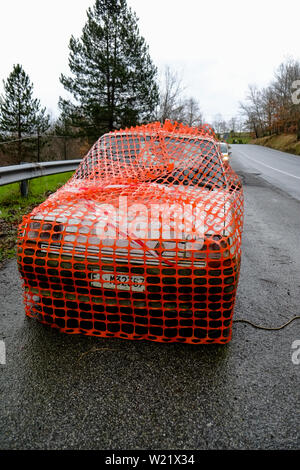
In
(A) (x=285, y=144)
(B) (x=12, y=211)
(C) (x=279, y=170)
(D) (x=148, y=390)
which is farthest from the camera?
(A) (x=285, y=144)

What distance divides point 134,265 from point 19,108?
23.7 metres

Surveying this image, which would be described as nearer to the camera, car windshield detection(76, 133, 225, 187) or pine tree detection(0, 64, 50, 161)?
car windshield detection(76, 133, 225, 187)

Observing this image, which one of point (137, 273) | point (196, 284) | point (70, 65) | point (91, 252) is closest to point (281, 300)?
point (196, 284)

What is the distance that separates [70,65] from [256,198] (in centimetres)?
1661

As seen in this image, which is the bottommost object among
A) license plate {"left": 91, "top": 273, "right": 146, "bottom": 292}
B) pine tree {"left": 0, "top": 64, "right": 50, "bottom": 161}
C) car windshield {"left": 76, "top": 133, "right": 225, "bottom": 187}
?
license plate {"left": 91, "top": 273, "right": 146, "bottom": 292}

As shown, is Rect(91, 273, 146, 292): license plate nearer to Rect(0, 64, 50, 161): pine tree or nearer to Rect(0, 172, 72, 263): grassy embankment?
Rect(0, 172, 72, 263): grassy embankment

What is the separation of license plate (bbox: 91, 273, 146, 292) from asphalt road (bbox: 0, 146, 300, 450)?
46 centimetres

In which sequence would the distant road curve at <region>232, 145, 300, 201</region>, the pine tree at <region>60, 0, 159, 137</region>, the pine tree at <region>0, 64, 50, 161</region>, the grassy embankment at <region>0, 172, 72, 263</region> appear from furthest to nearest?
the pine tree at <region>0, 64, 50, 161</region> < the pine tree at <region>60, 0, 159, 137</region> < the distant road curve at <region>232, 145, 300, 201</region> < the grassy embankment at <region>0, 172, 72, 263</region>

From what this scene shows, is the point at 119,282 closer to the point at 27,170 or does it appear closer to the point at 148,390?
the point at 148,390

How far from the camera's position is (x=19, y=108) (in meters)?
21.5

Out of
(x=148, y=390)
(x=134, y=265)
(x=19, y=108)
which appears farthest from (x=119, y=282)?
(x=19, y=108)

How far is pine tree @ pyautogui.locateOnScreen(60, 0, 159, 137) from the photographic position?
60.8ft

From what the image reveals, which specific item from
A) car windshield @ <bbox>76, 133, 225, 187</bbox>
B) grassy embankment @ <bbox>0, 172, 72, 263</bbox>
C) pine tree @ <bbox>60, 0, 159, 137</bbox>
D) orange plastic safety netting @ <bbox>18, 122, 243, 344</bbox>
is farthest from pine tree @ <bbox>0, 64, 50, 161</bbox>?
orange plastic safety netting @ <bbox>18, 122, 243, 344</bbox>

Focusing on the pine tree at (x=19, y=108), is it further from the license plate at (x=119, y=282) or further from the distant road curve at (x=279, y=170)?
the license plate at (x=119, y=282)
